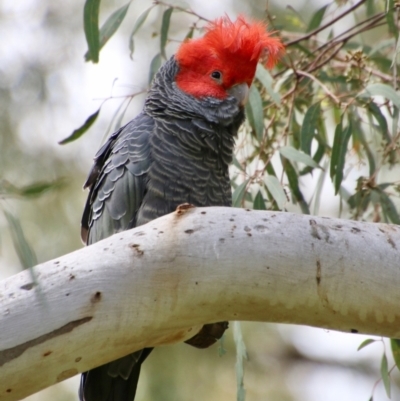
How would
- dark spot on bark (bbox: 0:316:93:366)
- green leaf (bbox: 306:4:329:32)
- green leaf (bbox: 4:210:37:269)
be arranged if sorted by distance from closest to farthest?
green leaf (bbox: 4:210:37:269) → dark spot on bark (bbox: 0:316:93:366) → green leaf (bbox: 306:4:329:32)

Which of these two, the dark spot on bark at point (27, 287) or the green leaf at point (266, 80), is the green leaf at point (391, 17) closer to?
the green leaf at point (266, 80)

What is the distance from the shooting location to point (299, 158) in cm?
255

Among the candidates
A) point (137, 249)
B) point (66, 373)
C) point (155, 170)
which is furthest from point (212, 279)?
point (155, 170)

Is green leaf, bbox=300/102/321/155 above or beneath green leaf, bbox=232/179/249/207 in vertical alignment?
above

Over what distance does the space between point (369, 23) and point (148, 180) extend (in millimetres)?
1317

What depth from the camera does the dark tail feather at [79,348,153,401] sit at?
93.7 inches

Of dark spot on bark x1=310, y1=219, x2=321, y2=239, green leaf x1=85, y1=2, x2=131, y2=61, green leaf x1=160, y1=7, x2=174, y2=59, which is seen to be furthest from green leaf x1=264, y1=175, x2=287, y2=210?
green leaf x1=85, y1=2, x2=131, y2=61

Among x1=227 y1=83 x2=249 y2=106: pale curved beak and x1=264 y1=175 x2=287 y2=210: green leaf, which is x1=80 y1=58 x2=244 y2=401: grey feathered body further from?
x1=264 y1=175 x2=287 y2=210: green leaf

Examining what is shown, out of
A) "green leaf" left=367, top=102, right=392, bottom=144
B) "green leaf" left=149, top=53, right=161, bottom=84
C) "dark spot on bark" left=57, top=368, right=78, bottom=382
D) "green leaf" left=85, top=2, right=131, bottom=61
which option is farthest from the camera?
"green leaf" left=149, top=53, right=161, bottom=84

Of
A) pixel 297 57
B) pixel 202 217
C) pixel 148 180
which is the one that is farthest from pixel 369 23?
pixel 202 217

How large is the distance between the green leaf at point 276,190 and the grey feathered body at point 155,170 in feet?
0.61

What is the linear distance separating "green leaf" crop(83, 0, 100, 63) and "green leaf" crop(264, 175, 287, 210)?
84 cm

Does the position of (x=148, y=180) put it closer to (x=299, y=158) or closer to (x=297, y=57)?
(x=299, y=158)

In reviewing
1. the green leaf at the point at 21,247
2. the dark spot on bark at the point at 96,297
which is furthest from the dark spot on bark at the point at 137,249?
the green leaf at the point at 21,247
